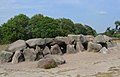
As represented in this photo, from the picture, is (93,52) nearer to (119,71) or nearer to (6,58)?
(6,58)

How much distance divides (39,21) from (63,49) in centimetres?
2523

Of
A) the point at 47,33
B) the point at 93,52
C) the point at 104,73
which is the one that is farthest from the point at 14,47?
the point at 47,33

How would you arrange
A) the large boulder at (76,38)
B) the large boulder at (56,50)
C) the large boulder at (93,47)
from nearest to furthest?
the large boulder at (56,50) < the large boulder at (93,47) < the large boulder at (76,38)

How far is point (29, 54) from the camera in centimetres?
2159

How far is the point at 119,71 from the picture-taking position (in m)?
15.2

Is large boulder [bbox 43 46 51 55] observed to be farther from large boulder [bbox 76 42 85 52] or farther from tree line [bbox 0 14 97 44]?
tree line [bbox 0 14 97 44]

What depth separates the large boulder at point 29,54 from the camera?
21.5 metres

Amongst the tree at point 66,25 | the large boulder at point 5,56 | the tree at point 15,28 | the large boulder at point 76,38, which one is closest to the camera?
the large boulder at point 5,56

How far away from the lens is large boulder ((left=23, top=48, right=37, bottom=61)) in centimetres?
2148

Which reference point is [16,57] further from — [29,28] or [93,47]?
[29,28]

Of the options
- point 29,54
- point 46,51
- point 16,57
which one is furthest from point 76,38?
→ point 16,57

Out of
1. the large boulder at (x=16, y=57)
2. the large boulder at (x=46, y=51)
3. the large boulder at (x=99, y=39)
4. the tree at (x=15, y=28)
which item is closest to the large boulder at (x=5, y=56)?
the large boulder at (x=16, y=57)

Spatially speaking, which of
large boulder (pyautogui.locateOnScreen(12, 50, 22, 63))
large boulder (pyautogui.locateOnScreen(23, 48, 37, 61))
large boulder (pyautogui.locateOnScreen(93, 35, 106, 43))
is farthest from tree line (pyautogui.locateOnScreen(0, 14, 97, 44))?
large boulder (pyautogui.locateOnScreen(12, 50, 22, 63))

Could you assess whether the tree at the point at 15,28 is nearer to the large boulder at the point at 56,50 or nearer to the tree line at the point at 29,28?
the tree line at the point at 29,28
